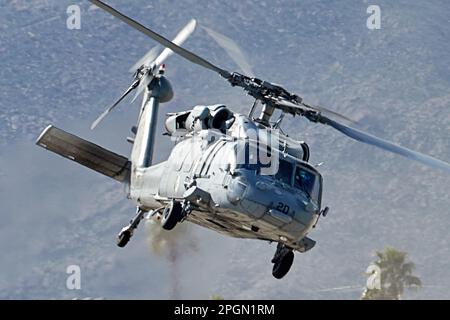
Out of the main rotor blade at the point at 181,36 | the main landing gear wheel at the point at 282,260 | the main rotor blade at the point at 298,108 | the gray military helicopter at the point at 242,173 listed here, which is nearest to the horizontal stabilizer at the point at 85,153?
the gray military helicopter at the point at 242,173

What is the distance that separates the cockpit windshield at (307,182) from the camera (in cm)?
2905

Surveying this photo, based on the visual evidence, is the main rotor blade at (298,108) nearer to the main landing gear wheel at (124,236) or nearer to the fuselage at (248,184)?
the fuselage at (248,184)

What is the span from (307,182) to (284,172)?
0.63 metres

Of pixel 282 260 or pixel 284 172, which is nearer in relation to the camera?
pixel 284 172

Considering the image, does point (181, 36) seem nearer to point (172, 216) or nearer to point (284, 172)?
point (172, 216)

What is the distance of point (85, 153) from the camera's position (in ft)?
116

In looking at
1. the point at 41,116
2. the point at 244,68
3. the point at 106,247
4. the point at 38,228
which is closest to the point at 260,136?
the point at 244,68

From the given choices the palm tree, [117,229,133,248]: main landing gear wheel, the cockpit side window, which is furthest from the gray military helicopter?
the palm tree

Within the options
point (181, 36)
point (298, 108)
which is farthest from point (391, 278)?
point (298, 108)

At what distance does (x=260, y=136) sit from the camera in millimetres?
29578

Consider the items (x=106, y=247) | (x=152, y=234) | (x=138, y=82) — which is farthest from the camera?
(x=106, y=247)

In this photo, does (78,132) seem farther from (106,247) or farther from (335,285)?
(335,285)

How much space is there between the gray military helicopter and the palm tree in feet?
38.8
